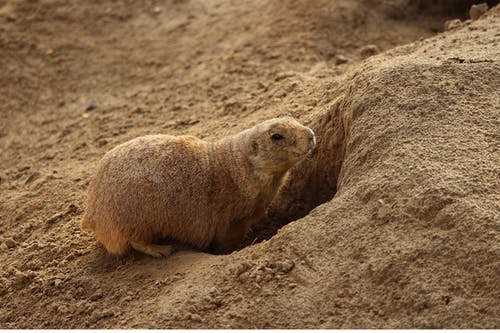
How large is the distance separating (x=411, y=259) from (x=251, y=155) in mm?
1915

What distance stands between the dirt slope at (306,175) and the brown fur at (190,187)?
0.91 ft

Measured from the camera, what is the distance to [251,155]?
19.3 ft

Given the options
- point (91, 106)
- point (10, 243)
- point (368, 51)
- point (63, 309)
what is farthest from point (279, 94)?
point (63, 309)

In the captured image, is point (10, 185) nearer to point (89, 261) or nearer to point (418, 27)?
point (89, 261)

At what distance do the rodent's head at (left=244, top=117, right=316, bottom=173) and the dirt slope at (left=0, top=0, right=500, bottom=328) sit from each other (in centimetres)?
37

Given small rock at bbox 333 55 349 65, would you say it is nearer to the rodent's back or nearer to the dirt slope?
the dirt slope

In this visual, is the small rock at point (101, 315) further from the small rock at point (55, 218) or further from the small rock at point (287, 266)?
the small rock at point (55, 218)

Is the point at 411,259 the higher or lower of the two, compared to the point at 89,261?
higher

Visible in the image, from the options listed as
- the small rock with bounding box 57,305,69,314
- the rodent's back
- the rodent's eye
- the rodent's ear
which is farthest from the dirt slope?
the rodent's ear

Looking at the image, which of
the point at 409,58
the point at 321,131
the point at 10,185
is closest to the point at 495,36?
the point at 409,58

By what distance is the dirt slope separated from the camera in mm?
4332

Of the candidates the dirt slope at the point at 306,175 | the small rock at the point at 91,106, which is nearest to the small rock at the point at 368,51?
the dirt slope at the point at 306,175

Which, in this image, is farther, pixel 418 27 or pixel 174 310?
pixel 418 27

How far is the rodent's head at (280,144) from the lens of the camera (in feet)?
18.7
